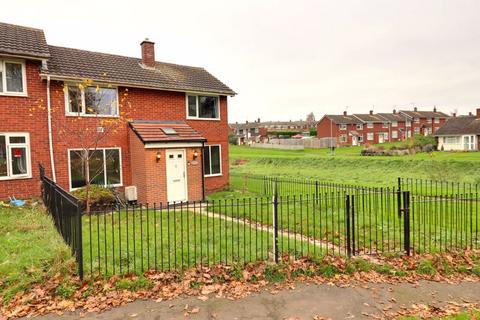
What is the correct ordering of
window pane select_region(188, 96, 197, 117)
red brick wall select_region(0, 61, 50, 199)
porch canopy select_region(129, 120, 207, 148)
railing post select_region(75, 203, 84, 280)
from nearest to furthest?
railing post select_region(75, 203, 84, 280) < red brick wall select_region(0, 61, 50, 199) < porch canopy select_region(129, 120, 207, 148) < window pane select_region(188, 96, 197, 117)

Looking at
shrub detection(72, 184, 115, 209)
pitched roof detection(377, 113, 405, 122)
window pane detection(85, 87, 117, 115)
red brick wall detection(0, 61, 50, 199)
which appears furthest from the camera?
pitched roof detection(377, 113, 405, 122)

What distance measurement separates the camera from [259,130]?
9731 centimetres

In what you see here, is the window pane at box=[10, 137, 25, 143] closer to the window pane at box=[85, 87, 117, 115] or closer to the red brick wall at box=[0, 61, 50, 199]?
the red brick wall at box=[0, 61, 50, 199]

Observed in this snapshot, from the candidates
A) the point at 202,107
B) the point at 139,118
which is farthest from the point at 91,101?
the point at 202,107

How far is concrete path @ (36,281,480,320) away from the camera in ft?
16.0

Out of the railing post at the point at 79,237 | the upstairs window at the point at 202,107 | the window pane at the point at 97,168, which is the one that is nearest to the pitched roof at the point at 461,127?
the upstairs window at the point at 202,107

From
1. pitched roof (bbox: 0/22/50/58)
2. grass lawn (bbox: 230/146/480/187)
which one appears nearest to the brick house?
grass lawn (bbox: 230/146/480/187)

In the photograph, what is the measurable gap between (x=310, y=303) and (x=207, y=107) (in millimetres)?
14001

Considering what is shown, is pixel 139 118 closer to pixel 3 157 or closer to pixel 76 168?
pixel 76 168

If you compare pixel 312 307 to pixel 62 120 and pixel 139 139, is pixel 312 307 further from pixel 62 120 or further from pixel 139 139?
pixel 62 120

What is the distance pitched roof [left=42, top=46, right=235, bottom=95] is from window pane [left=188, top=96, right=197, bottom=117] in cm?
65

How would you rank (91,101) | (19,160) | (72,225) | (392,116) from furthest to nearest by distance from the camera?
(392,116) → (91,101) → (19,160) → (72,225)

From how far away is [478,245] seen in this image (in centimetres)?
796

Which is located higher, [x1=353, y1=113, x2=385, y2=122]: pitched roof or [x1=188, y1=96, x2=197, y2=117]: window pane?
[x1=353, y1=113, x2=385, y2=122]: pitched roof
